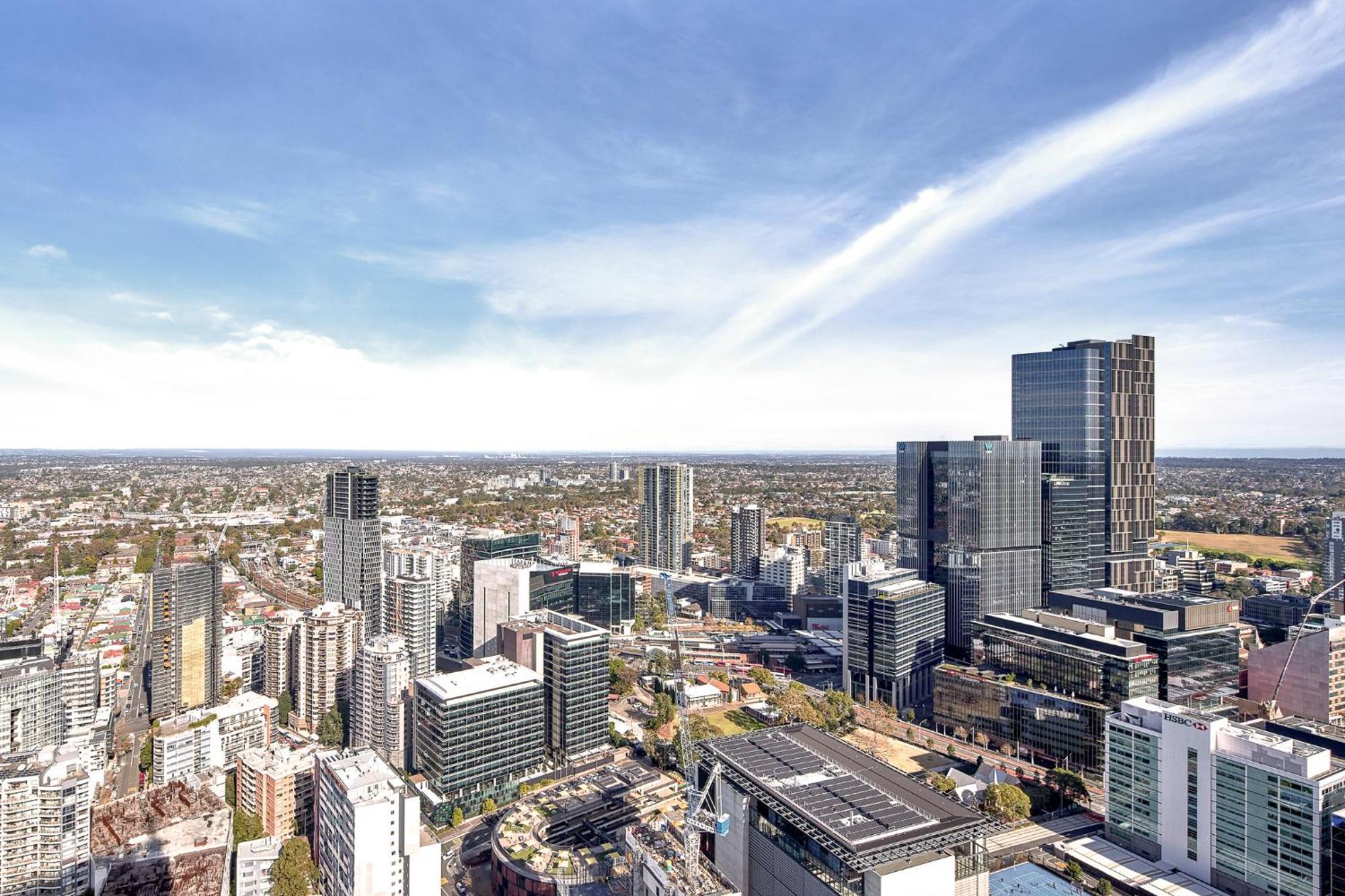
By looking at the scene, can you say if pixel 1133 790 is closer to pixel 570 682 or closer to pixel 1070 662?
pixel 1070 662

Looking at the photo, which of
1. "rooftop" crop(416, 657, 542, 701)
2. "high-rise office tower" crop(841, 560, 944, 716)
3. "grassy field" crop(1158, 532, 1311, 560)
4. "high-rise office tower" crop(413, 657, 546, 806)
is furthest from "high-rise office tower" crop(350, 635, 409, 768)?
"grassy field" crop(1158, 532, 1311, 560)

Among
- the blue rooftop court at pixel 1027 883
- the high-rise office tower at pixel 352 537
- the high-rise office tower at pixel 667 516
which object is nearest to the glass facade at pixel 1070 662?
the blue rooftop court at pixel 1027 883

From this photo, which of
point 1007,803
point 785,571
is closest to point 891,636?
point 1007,803

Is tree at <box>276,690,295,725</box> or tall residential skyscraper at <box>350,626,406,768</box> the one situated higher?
tall residential skyscraper at <box>350,626,406,768</box>

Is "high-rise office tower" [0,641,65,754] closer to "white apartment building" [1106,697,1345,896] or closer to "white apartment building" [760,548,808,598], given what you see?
"white apartment building" [1106,697,1345,896]

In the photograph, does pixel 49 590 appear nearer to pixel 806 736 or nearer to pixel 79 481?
pixel 806 736

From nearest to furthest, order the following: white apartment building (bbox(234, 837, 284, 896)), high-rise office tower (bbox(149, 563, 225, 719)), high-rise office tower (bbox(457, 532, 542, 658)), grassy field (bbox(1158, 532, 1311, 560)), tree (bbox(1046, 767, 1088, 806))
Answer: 1. white apartment building (bbox(234, 837, 284, 896))
2. tree (bbox(1046, 767, 1088, 806))
3. high-rise office tower (bbox(149, 563, 225, 719))
4. high-rise office tower (bbox(457, 532, 542, 658))
5. grassy field (bbox(1158, 532, 1311, 560))
